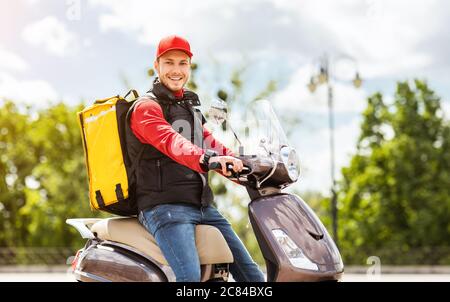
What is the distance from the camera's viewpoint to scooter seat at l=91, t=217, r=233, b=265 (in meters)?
3.28

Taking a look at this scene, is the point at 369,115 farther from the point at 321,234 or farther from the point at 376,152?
the point at 321,234

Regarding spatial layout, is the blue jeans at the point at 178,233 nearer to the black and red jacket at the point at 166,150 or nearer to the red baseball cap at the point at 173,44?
the black and red jacket at the point at 166,150

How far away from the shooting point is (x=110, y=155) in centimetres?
330

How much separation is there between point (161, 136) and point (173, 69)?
0.39m

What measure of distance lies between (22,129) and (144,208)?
34.9m

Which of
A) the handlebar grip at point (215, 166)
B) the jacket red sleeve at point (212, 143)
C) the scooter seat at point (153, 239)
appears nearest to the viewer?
the handlebar grip at point (215, 166)

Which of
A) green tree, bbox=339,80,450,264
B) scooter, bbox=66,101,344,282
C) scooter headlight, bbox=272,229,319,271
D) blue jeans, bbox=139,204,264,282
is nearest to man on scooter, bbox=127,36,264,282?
blue jeans, bbox=139,204,264,282

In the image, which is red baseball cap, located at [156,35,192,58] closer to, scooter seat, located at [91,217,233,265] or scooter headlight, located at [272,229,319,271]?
scooter seat, located at [91,217,233,265]

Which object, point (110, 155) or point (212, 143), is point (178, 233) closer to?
point (110, 155)

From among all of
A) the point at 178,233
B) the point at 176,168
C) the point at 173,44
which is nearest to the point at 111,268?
the point at 178,233

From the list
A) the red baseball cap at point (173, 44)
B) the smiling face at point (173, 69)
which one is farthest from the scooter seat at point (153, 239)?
the red baseball cap at point (173, 44)

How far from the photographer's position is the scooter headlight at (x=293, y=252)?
9.95 ft

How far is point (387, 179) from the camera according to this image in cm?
2925

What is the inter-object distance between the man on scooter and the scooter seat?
7 centimetres
